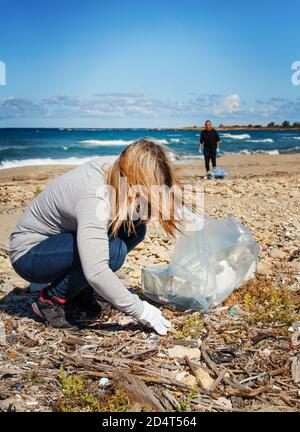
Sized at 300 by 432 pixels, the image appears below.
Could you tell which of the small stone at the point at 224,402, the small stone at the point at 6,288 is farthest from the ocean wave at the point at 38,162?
the small stone at the point at 224,402

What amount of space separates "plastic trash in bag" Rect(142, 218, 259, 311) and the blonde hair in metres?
0.72

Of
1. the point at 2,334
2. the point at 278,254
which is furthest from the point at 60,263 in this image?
the point at 278,254

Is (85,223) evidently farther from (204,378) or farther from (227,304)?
(227,304)

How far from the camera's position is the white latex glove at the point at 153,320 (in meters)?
2.79

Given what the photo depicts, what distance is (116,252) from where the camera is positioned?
2.94 meters

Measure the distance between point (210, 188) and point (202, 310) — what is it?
5463mm

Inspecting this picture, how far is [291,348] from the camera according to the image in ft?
8.86

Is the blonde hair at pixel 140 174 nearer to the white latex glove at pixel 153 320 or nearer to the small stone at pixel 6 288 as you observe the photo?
the white latex glove at pixel 153 320

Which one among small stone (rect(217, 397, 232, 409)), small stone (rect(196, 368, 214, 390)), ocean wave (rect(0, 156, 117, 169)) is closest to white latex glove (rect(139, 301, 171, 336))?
small stone (rect(196, 368, 214, 390))

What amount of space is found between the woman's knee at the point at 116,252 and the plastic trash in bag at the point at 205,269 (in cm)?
45

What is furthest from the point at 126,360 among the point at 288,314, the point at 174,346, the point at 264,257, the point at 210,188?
the point at 210,188

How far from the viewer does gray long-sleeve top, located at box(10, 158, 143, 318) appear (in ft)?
8.31

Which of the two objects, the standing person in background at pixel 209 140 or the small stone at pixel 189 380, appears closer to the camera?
the small stone at pixel 189 380
